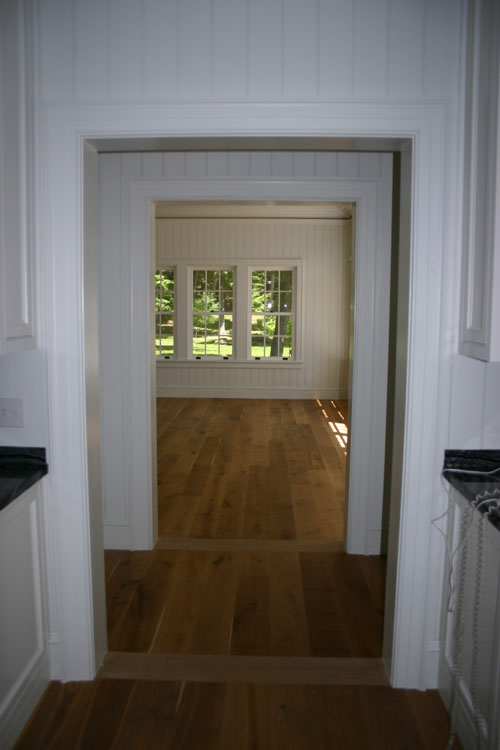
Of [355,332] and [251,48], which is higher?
[251,48]

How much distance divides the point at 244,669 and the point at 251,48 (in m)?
2.50

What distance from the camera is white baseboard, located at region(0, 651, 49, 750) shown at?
1.84 meters

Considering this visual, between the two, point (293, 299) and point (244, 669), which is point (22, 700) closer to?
point (244, 669)

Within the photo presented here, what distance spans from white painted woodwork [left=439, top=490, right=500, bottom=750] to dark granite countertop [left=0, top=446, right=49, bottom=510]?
1.58 m

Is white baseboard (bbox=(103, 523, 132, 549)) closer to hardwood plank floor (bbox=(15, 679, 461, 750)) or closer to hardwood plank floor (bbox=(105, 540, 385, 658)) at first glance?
hardwood plank floor (bbox=(105, 540, 385, 658))

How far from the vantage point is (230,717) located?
2061mm

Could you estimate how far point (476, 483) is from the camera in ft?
6.49

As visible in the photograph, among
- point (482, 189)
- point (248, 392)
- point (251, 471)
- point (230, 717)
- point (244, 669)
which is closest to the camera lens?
point (482, 189)

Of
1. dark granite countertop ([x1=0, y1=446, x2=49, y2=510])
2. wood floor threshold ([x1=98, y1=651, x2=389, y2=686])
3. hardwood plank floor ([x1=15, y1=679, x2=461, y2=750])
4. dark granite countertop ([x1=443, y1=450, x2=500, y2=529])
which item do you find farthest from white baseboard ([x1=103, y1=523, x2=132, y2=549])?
dark granite countertop ([x1=443, y1=450, x2=500, y2=529])

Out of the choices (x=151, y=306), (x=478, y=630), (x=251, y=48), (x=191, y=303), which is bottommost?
(x=478, y=630)

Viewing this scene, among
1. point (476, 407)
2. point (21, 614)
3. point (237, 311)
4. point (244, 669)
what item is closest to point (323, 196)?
point (476, 407)

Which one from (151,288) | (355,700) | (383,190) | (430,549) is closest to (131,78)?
(151,288)

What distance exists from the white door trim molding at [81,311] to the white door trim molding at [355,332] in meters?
1.22

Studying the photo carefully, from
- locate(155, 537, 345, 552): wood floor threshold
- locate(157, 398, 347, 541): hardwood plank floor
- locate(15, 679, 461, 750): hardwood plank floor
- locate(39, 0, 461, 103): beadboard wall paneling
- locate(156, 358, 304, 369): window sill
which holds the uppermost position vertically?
locate(39, 0, 461, 103): beadboard wall paneling
